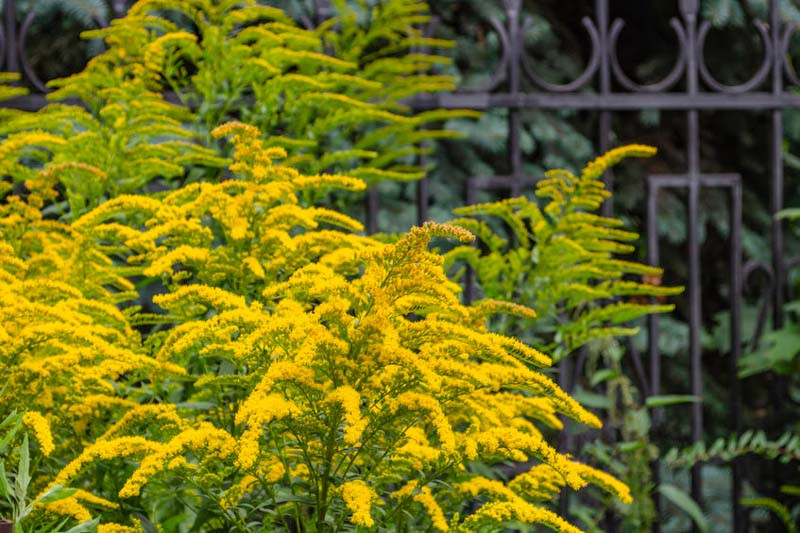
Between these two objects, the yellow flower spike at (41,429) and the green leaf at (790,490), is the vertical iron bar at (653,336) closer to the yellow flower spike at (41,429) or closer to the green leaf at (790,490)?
the green leaf at (790,490)

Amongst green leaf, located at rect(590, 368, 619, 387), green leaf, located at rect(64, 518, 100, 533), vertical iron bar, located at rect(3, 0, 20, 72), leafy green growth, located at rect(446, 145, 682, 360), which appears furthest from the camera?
green leaf, located at rect(590, 368, 619, 387)

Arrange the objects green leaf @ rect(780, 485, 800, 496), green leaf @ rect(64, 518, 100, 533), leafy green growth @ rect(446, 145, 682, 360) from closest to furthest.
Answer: green leaf @ rect(64, 518, 100, 533), leafy green growth @ rect(446, 145, 682, 360), green leaf @ rect(780, 485, 800, 496)

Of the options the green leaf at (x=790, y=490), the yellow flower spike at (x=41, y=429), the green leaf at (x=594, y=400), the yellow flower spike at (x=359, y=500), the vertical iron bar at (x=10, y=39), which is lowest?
the green leaf at (x=790, y=490)

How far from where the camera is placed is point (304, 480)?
218 centimetres

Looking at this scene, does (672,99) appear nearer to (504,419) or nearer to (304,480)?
(504,419)

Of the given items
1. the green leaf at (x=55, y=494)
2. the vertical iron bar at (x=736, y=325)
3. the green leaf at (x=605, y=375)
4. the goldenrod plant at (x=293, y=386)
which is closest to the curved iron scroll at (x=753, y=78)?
the vertical iron bar at (x=736, y=325)

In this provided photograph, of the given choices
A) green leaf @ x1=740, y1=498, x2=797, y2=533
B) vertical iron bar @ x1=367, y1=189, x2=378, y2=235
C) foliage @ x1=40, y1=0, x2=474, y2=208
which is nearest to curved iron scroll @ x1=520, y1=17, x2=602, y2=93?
foliage @ x1=40, y1=0, x2=474, y2=208

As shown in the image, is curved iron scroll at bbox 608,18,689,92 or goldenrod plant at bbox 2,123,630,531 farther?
curved iron scroll at bbox 608,18,689,92

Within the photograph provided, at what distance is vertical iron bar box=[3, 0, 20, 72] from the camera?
3609 mm

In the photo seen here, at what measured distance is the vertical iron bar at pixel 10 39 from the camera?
3.61 meters

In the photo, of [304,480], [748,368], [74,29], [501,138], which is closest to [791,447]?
[748,368]

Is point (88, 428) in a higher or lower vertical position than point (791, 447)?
higher

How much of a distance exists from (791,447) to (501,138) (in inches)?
63.7

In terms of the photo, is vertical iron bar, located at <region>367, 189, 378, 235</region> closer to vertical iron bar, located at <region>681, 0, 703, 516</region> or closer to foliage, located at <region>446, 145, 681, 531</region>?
foliage, located at <region>446, 145, 681, 531</region>
